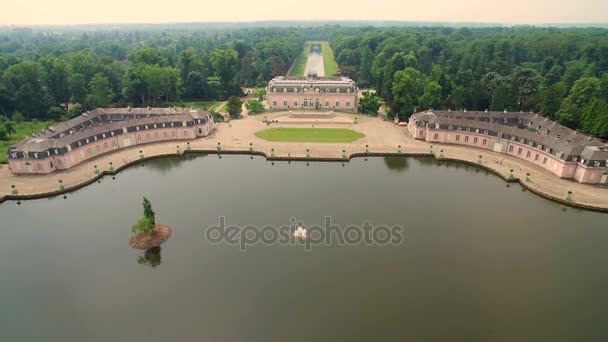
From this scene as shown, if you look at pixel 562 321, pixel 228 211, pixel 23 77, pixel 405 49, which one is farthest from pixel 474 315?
pixel 405 49

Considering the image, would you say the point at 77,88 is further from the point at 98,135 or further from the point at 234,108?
the point at 234,108

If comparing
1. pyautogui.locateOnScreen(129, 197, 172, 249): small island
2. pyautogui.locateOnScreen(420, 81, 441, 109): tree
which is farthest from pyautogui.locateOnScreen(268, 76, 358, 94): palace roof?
pyautogui.locateOnScreen(129, 197, 172, 249): small island

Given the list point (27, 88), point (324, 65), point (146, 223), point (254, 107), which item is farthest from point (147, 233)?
point (324, 65)

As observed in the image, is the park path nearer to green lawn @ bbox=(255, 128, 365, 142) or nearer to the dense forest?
green lawn @ bbox=(255, 128, 365, 142)

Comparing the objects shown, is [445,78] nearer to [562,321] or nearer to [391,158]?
[391,158]

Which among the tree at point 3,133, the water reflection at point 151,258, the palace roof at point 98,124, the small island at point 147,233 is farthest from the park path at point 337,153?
the water reflection at point 151,258
